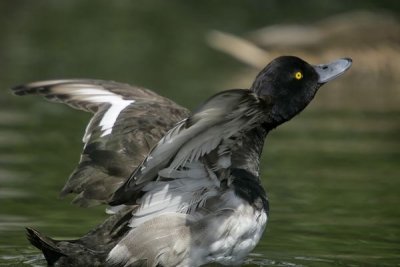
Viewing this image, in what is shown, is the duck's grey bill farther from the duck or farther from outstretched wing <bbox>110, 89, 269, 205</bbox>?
outstretched wing <bbox>110, 89, 269, 205</bbox>

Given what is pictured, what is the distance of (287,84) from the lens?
25.5 feet

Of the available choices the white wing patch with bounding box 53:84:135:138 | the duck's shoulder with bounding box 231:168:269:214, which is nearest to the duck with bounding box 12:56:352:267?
the duck's shoulder with bounding box 231:168:269:214

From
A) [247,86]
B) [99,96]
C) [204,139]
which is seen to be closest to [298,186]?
[99,96]

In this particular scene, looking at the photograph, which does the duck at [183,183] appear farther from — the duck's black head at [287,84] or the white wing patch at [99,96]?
the white wing patch at [99,96]

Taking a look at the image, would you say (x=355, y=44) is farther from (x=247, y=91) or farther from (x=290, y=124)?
(x=247, y=91)

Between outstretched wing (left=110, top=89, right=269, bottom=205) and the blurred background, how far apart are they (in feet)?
3.05

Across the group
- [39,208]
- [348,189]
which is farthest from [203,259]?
[348,189]

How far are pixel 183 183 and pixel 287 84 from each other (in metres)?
0.98

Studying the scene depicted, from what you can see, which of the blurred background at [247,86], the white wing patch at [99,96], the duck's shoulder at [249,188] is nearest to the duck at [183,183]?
the duck's shoulder at [249,188]

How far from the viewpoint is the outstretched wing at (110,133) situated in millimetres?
7859

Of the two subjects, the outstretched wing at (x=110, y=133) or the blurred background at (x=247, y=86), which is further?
the blurred background at (x=247, y=86)

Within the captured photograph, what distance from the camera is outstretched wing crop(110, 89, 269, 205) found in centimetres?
630

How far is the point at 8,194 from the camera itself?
972 centimetres

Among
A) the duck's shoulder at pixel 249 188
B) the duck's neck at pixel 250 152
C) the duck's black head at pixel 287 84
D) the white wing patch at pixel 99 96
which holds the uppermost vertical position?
the duck's black head at pixel 287 84
